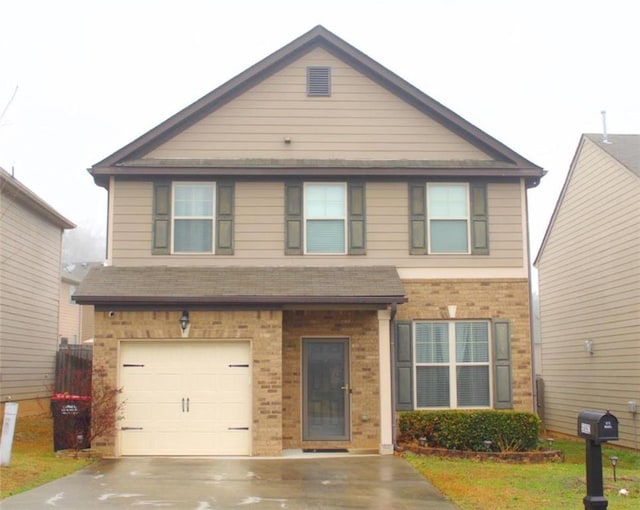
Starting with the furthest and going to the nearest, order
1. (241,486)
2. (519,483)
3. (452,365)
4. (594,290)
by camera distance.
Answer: (594,290)
(452,365)
(519,483)
(241,486)

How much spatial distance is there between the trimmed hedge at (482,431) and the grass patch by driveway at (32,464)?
20.2ft

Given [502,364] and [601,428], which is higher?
[502,364]

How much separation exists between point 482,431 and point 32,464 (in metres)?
7.73

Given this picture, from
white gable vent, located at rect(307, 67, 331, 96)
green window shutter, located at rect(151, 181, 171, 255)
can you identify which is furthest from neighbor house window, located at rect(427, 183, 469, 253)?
green window shutter, located at rect(151, 181, 171, 255)

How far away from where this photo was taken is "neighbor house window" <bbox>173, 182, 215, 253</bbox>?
1664cm

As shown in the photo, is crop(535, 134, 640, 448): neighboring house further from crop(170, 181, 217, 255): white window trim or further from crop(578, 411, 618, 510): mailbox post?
crop(578, 411, 618, 510): mailbox post

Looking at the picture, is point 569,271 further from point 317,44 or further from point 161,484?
point 161,484

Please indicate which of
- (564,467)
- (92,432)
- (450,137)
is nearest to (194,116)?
(450,137)

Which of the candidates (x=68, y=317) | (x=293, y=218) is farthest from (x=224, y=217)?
(x=68, y=317)

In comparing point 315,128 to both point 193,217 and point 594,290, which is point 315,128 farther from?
point 594,290

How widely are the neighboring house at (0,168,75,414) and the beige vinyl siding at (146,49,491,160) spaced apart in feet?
18.9

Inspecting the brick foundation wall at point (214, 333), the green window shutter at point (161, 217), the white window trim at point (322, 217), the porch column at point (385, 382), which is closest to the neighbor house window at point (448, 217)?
the white window trim at point (322, 217)

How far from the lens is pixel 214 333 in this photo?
1540 centimetres

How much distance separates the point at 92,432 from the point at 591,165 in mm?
13338
